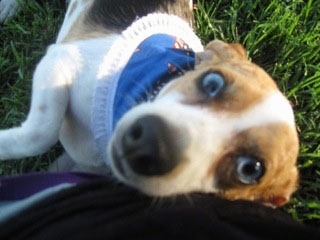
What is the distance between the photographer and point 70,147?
297 cm

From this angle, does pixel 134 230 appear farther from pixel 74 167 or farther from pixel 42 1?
pixel 42 1

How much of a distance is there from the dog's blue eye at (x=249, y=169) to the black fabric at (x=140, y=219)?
0.25 metres

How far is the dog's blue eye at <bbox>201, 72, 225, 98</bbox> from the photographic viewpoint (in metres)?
2.30

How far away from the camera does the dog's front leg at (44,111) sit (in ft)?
8.95

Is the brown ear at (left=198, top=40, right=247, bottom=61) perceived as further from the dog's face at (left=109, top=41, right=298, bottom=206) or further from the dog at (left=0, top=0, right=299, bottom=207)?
the dog's face at (left=109, top=41, right=298, bottom=206)

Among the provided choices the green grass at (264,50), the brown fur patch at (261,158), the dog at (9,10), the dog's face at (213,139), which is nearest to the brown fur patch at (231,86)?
the dog's face at (213,139)

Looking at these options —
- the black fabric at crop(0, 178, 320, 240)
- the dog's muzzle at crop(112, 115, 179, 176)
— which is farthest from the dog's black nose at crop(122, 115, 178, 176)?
the black fabric at crop(0, 178, 320, 240)

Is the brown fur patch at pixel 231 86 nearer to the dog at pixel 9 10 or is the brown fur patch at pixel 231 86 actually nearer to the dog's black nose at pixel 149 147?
the dog's black nose at pixel 149 147

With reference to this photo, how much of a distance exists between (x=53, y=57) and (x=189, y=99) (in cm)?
84

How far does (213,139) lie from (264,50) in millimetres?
1821

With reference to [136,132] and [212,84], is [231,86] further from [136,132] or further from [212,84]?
[136,132]

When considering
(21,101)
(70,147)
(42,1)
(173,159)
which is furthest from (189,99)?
(42,1)

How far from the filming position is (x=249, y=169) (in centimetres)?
228

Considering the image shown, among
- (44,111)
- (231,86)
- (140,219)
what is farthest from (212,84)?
(44,111)
